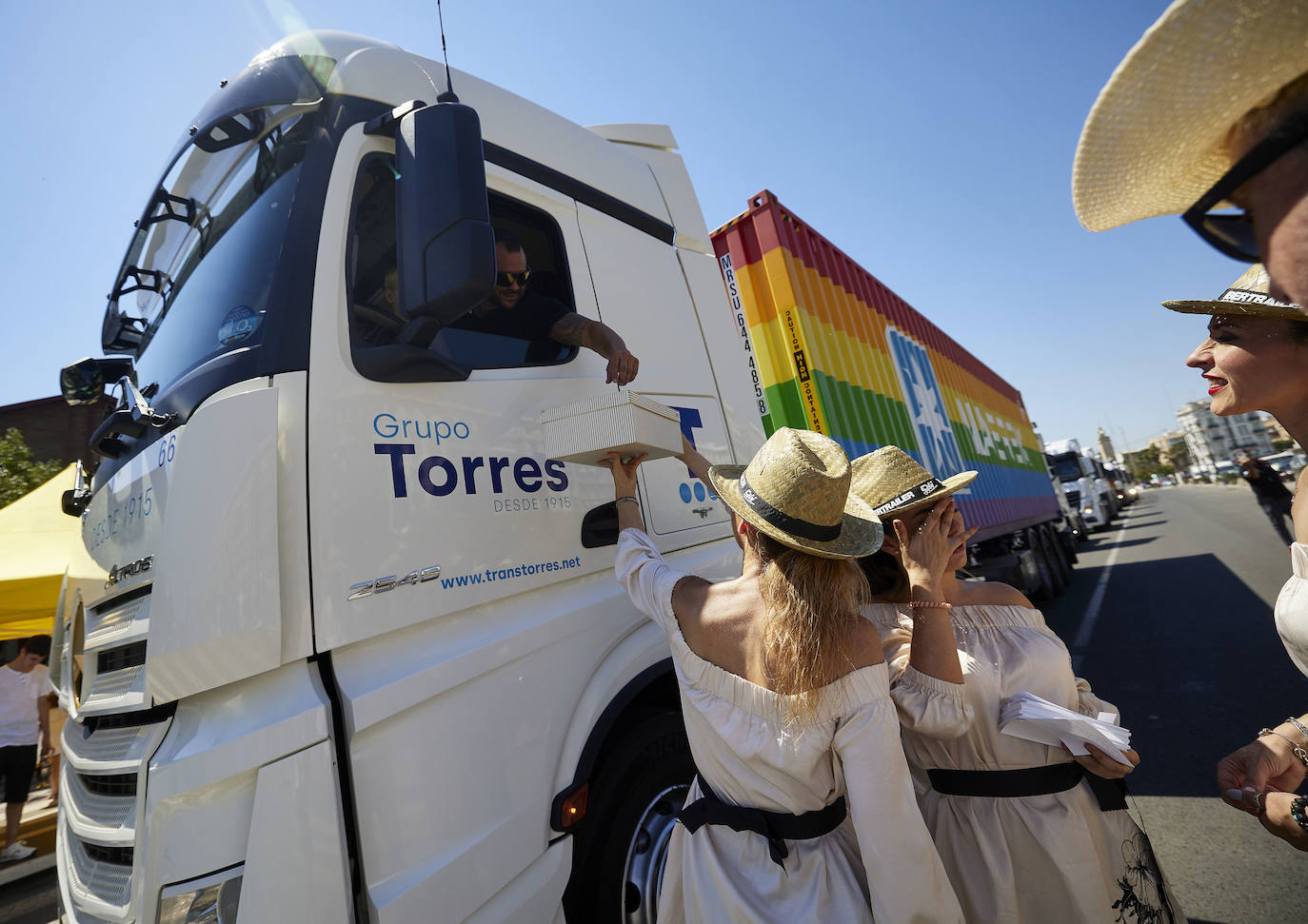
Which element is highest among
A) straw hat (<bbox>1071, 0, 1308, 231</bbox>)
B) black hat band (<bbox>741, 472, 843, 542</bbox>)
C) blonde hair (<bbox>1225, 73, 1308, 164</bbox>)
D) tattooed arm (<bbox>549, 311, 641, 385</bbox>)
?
tattooed arm (<bbox>549, 311, 641, 385</bbox>)

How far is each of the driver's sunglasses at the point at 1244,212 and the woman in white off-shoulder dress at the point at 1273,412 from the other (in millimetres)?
836

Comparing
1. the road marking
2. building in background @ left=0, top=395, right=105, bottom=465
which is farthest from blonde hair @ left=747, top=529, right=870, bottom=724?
building in background @ left=0, top=395, right=105, bottom=465

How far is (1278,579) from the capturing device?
299 inches

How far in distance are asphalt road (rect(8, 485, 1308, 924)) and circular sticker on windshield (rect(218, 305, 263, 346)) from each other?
266 cm

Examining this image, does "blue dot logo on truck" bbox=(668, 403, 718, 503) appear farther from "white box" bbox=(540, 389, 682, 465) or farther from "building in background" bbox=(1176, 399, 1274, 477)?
"building in background" bbox=(1176, 399, 1274, 477)

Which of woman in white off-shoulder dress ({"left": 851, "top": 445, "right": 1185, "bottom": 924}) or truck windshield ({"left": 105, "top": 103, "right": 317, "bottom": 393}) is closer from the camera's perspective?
woman in white off-shoulder dress ({"left": 851, "top": 445, "right": 1185, "bottom": 924})

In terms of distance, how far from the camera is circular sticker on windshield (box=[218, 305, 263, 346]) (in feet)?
5.05

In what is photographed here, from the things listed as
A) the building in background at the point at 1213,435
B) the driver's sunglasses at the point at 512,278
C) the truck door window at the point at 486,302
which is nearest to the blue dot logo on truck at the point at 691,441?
the truck door window at the point at 486,302

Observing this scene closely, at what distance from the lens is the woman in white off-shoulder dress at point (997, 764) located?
144cm

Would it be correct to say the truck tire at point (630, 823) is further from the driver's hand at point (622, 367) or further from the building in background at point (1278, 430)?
the building in background at point (1278, 430)

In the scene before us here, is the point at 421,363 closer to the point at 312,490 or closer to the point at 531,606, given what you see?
the point at 312,490

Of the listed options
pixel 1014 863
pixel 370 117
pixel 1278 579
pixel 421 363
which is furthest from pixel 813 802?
pixel 1278 579

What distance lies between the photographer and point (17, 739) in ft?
16.2

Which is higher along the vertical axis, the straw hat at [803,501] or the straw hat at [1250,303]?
the straw hat at [1250,303]
